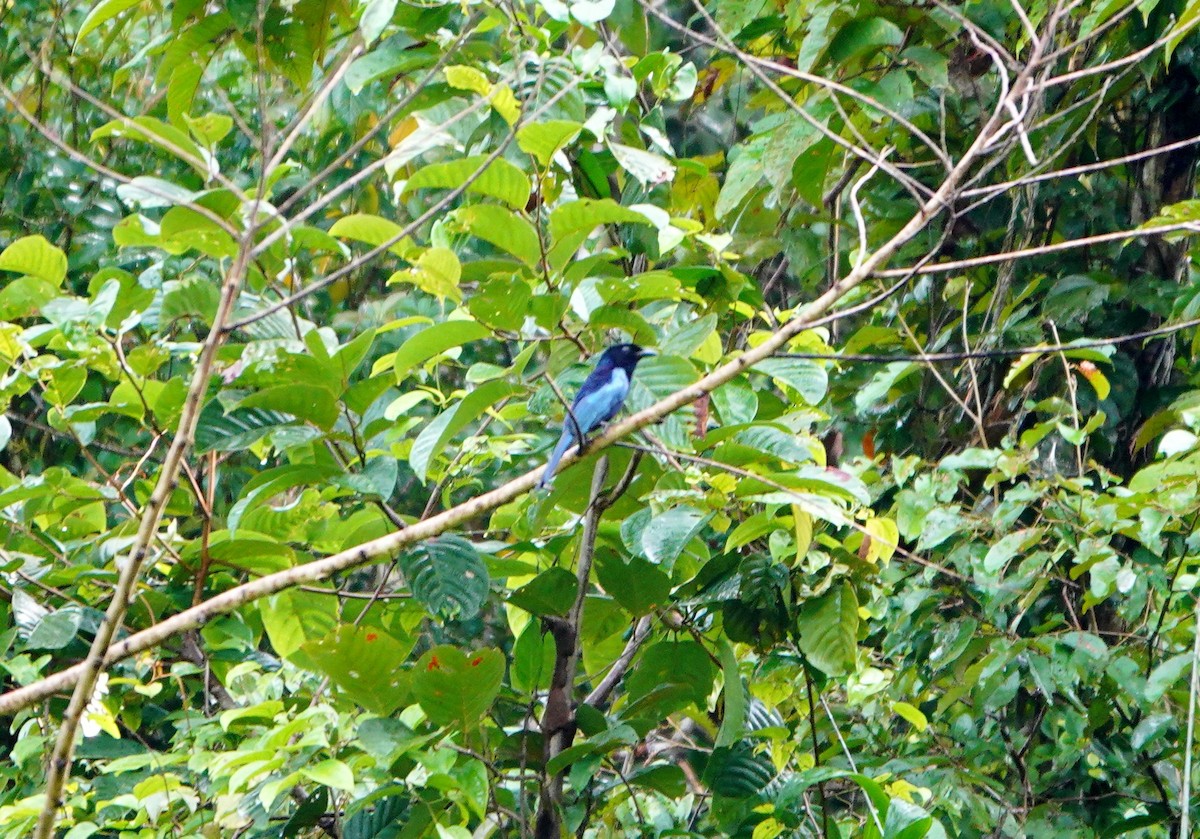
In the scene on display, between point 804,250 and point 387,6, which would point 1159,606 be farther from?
point 387,6

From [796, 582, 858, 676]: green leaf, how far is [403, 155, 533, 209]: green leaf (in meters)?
1.18

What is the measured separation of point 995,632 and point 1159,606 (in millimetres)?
505

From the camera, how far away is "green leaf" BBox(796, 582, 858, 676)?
9.46 feet

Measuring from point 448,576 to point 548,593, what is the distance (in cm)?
28

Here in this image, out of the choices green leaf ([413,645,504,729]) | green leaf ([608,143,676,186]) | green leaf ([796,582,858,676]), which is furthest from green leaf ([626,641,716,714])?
green leaf ([608,143,676,186])

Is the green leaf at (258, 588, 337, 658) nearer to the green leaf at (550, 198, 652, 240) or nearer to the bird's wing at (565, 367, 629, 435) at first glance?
the bird's wing at (565, 367, 629, 435)

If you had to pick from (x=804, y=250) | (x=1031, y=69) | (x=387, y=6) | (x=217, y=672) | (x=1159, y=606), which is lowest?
(x=1159, y=606)

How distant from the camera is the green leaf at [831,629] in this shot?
2.88 meters

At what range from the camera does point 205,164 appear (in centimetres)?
228

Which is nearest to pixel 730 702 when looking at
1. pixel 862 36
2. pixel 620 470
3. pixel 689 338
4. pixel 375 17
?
pixel 620 470

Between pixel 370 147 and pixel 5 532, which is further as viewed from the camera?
pixel 370 147

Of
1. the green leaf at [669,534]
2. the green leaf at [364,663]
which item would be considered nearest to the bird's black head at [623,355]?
the green leaf at [669,534]

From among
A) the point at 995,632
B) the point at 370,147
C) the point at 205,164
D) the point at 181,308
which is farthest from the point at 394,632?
the point at 370,147

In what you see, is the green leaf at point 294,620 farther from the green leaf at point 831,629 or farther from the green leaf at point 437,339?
the green leaf at point 831,629
